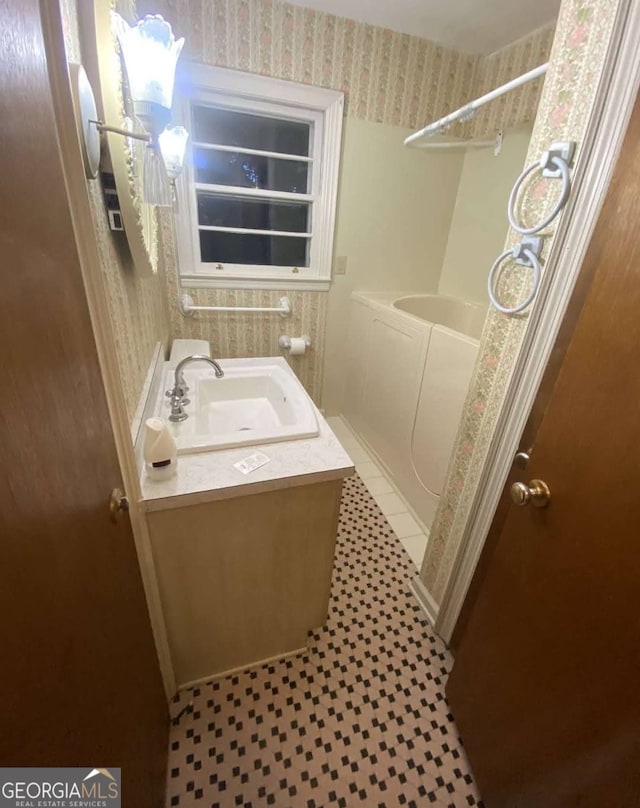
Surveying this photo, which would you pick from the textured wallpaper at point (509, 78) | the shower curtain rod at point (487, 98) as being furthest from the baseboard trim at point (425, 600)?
the textured wallpaper at point (509, 78)

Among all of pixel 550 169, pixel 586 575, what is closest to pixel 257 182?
pixel 550 169

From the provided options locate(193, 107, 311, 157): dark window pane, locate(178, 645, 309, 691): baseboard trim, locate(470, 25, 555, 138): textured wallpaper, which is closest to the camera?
locate(178, 645, 309, 691): baseboard trim

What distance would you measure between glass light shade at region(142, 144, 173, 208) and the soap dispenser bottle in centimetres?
72

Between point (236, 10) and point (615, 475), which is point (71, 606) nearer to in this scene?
point (615, 475)

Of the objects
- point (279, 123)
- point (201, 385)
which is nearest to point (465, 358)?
point (201, 385)

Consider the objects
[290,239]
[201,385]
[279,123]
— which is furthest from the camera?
[290,239]

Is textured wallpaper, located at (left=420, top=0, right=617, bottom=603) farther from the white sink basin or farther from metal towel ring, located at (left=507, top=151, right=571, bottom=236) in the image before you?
the white sink basin

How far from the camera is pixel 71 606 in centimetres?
43

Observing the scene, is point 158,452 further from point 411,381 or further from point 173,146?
point 411,381

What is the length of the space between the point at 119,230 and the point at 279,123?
1.71 m

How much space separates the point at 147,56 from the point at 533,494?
1355mm

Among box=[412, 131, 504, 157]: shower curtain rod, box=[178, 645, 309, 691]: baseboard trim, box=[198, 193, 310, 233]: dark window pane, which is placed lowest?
box=[178, 645, 309, 691]: baseboard trim

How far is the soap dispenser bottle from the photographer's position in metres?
0.83

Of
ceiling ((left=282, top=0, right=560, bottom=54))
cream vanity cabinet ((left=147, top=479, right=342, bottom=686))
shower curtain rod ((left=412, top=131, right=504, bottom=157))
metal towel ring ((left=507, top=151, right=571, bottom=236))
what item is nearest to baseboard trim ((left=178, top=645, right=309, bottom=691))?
cream vanity cabinet ((left=147, top=479, right=342, bottom=686))
